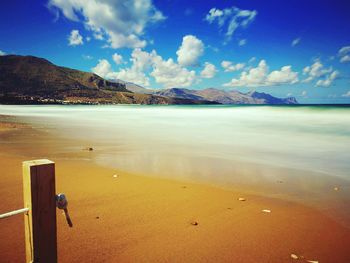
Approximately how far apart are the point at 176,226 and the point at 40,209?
2.46 metres

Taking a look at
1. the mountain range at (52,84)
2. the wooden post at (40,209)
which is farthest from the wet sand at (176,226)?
the mountain range at (52,84)

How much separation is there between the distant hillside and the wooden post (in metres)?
123

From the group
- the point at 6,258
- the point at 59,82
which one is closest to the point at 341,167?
the point at 6,258

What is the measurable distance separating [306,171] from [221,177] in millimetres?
2581

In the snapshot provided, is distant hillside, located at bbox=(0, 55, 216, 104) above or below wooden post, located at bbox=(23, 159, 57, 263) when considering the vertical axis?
above

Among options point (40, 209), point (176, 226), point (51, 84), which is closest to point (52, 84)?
point (51, 84)

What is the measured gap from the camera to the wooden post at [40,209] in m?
2.11

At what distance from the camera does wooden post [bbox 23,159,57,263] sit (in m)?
2.11

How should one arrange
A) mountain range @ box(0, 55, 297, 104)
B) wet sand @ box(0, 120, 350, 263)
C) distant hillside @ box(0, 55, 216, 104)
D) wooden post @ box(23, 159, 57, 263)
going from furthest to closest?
1. distant hillside @ box(0, 55, 216, 104)
2. mountain range @ box(0, 55, 297, 104)
3. wet sand @ box(0, 120, 350, 263)
4. wooden post @ box(23, 159, 57, 263)

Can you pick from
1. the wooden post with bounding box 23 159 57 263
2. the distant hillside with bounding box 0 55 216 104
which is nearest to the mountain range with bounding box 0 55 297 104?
the distant hillside with bounding box 0 55 216 104

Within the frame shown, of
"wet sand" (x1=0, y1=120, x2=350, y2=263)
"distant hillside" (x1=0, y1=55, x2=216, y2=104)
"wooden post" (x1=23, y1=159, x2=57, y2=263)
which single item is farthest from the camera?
"distant hillside" (x1=0, y1=55, x2=216, y2=104)

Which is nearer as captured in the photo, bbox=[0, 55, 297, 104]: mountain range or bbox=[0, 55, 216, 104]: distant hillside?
bbox=[0, 55, 297, 104]: mountain range

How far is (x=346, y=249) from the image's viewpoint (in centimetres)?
371

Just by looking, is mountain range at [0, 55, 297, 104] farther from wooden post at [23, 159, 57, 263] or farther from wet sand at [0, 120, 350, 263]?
wooden post at [23, 159, 57, 263]
